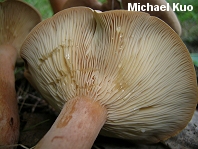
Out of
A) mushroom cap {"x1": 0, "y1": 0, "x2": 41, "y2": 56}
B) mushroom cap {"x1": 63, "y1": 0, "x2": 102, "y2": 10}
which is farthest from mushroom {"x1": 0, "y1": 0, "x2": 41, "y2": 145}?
mushroom cap {"x1": 63, "y1": 0, "x2": 102, "y2": 10}

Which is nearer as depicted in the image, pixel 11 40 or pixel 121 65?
pixel 121 65

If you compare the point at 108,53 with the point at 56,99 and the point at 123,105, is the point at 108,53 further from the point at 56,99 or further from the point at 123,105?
the point at 56,99

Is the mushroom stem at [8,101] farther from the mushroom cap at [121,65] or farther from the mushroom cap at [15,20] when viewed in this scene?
the mushroom cap at [121,65]

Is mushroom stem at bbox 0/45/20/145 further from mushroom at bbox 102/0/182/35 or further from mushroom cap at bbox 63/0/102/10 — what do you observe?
mushroom at bbox 102/0/182/35

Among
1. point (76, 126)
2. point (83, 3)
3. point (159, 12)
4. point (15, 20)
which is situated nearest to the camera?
point (76, 126)

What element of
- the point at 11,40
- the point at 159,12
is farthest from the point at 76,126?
the point at 11,40

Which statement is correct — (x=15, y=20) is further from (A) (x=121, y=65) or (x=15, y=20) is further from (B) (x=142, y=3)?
(A) (x=121, y=65)
